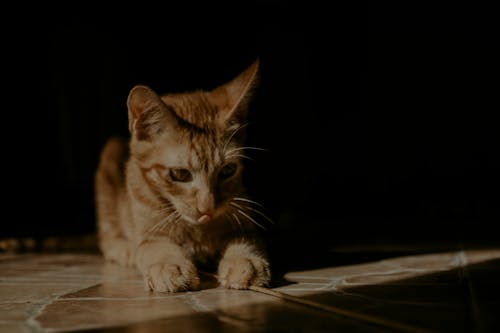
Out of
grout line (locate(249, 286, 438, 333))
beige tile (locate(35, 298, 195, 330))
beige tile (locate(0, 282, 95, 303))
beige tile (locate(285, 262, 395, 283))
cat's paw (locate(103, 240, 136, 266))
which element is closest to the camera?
grout line (locate(249, 286, 438, 333))

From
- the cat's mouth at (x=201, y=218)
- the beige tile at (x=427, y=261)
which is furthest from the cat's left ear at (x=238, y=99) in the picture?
the beige tile at (x=427, y=261)

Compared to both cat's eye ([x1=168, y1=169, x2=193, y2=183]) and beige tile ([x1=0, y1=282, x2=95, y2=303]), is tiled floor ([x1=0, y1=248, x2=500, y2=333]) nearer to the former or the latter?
beige tile ([x1=0, y1=282, x2=95, y2=303])

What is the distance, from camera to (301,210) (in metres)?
4.99

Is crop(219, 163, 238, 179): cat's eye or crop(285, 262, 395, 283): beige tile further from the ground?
crop(219, 163, 238, 179): cat's eye

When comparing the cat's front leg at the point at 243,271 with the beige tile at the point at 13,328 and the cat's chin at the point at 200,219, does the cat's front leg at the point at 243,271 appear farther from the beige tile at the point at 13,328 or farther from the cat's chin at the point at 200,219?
the beige tile at the point at 13,328

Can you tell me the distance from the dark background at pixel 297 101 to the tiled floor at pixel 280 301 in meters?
2.04

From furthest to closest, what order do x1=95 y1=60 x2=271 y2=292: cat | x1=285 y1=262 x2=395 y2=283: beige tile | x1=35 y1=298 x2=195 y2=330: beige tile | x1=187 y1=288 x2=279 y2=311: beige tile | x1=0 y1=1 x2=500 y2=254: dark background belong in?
x1=0 y1=1 x2=500 y2=254: dark background, x1=285 y1=262 x2=395 y2=283: beige tile, x1=95 y1=60 x2=271 y2=292: cat, x1=187 y1=288 x2=279 y2=311: beige tile, x1=35 y1=298 x2=195 y2=330: beige tile

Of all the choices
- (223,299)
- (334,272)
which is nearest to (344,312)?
(223,299)

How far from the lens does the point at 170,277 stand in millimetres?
1723

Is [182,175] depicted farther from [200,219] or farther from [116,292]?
[116,292]

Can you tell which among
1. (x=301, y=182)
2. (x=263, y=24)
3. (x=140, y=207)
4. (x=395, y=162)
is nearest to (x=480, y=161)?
(x=395, y=162)

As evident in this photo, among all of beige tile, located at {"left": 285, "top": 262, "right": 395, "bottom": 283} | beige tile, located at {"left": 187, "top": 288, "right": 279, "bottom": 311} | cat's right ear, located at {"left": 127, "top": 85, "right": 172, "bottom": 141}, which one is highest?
cat's right ear, located at {"left": 127, "top": 85, "right": 172, "bottom": 141}

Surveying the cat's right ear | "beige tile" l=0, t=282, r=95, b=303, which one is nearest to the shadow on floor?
"beige tile" l=0, t=282, r=95, b=303

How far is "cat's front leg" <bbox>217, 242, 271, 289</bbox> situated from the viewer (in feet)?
5.75
